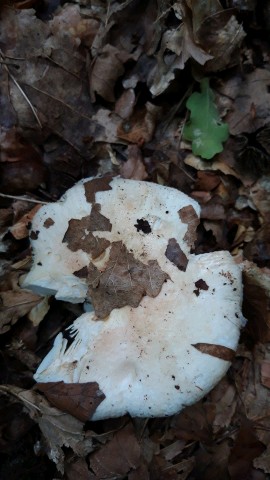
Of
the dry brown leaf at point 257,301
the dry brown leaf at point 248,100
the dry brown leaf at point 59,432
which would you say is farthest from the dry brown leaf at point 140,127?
the dry brown leaf at point 59,432

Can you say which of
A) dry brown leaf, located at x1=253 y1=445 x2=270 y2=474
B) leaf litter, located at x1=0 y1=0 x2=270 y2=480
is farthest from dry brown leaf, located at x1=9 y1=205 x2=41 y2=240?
dry brown leaf, located at x1=253 y1=445 x2=270 y2=474

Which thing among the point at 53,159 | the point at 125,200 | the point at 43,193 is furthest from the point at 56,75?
the point at 125,200

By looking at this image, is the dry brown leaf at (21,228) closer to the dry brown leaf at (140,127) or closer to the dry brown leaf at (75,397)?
the dry brown leaf at (140,127)

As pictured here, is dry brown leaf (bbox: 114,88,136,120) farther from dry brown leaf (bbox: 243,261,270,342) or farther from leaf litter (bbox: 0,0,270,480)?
dry brown leaf (bbox: 243,261,270,342)

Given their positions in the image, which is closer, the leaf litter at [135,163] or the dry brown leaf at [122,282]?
the dry brown leaf at [122,282]

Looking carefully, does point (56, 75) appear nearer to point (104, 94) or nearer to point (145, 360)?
point (104, 94)

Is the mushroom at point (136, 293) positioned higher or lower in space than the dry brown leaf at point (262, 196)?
lower

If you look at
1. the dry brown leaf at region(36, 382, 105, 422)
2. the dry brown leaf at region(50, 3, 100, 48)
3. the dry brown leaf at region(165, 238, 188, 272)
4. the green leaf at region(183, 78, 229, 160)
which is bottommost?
the dry brown leaf at region(36, 382, 105, 422)
